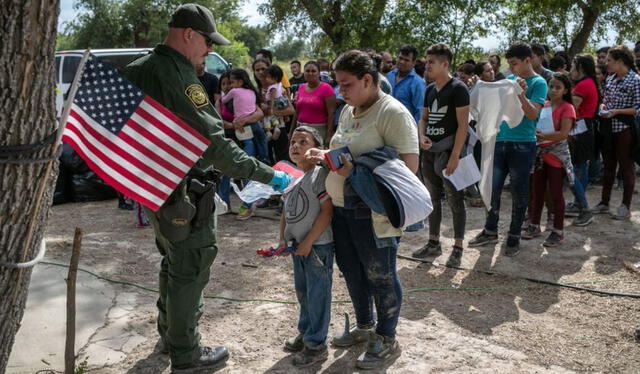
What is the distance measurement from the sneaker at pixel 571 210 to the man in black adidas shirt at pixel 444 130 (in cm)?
248

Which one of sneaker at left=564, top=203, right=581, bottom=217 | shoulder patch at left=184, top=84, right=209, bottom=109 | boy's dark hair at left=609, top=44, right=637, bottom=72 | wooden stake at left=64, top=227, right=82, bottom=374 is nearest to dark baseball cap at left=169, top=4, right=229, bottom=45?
shoulder patch at left=184, top=84, right=209, bottom=109

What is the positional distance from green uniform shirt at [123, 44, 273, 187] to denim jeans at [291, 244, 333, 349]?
588 millimetres

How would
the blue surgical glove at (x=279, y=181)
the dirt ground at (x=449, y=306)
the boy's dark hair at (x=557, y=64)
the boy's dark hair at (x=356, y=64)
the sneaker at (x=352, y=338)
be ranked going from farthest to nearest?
the boy's dark hair at (x=557, y=64) → the sneaker at (x=352, y=338) → the dirt ground at (x=449, y=306) → the blue surgical glove at (x=279, y=181) → the boy's dark hair at (x=356, y=64)

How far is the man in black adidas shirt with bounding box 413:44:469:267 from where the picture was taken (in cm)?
541

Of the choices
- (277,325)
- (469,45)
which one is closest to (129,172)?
(277,325)

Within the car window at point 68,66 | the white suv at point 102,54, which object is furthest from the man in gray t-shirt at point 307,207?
the car window at point 68,66

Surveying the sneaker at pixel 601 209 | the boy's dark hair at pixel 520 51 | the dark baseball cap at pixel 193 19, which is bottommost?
the sneaker at pixel 601 209

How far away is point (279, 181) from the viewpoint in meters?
3.74

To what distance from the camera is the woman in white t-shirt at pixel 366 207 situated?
11.6 ft

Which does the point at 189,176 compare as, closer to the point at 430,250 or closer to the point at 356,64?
the point at 356,64

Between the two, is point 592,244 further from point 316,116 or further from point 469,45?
point 469,45

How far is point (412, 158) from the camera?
358 cm

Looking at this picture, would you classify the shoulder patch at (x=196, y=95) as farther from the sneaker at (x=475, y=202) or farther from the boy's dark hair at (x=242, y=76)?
the sneaker at (x=475, y=202)

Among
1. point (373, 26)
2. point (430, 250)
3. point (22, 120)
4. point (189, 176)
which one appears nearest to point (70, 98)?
point (22, 120)
